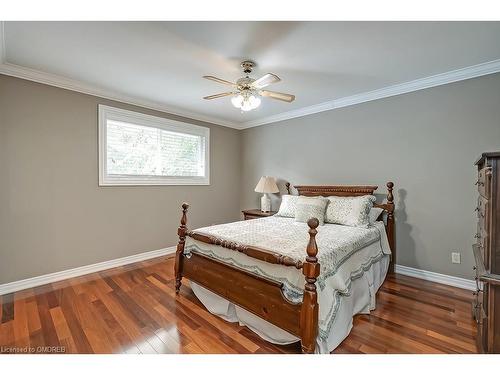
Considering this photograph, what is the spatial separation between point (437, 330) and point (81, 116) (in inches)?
170

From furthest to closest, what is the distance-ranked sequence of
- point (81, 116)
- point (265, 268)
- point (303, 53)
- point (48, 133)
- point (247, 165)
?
point (247, 165) < point (81, 116) < point (48, 133) < point (303, 53) < point (265, 268)

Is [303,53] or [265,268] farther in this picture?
[303,53]

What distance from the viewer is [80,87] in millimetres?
2930

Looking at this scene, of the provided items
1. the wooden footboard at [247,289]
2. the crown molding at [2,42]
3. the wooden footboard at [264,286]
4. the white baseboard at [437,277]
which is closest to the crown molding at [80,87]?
the crown molding at [2,42]

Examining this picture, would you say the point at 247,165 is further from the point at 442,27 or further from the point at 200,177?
the point at 442,27

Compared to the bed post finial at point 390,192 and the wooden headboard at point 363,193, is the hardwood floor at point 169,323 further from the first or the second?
the bed post finial at point 390,192

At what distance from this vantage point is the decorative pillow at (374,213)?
9.49 feet

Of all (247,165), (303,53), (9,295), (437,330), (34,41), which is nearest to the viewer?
(437,330)

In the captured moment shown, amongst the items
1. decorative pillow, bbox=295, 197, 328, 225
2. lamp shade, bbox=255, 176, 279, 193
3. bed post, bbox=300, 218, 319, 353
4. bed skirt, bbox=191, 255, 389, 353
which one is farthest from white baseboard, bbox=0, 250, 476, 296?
bed post, bbox=300, 218, 319, 353

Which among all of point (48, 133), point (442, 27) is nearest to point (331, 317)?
point (442, 27)

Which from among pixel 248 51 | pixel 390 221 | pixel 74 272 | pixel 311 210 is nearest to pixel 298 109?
pixel 311 210

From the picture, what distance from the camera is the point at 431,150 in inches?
112

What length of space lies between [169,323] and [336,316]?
4.44 feet

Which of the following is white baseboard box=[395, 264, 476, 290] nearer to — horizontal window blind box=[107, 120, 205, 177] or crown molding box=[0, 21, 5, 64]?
horizontal window blind box=[107, 120, 205, 177]
